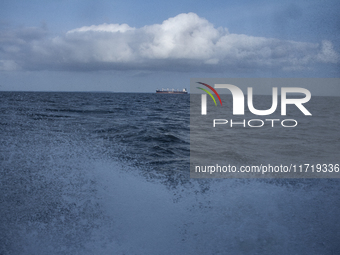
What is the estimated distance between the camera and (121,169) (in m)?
7.42

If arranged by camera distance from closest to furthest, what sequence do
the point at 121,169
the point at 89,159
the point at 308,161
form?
the point at 121,169
the point at 89,159
the point at 308,161

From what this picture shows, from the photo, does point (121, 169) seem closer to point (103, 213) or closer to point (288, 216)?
point (103, 213)

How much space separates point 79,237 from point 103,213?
74 centimetres

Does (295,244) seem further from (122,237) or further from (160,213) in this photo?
(122,237)

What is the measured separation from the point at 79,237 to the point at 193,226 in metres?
2.05

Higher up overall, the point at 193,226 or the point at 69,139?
the point at 69,139

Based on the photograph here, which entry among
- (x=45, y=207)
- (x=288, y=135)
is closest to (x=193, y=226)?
(x=45, y=207)

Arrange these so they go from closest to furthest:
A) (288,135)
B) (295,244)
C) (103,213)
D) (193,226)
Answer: (295,244), (193,226), (103,213), (288,135)

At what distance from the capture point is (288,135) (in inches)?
514

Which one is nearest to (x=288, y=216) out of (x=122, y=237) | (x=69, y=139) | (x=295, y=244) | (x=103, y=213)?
(x=295, y=244)

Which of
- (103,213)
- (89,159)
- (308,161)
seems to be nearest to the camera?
(103,213)

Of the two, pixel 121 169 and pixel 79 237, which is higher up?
pixel 121 169

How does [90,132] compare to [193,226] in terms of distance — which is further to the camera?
[90,132]

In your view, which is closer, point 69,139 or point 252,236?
point 252,236
